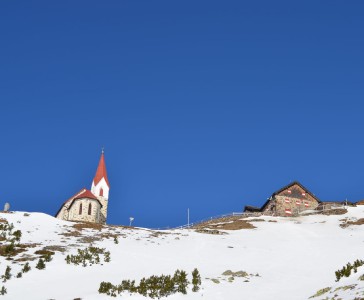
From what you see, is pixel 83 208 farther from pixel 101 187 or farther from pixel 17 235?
pixel 17 235

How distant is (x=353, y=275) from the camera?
19.8 meters

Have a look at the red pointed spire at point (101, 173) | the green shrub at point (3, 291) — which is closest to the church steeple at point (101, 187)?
the red pointed spire at point (101, 173)

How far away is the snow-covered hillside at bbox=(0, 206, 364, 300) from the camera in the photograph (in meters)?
23.8

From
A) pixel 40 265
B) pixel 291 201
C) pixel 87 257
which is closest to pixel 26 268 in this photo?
pixel 40 265

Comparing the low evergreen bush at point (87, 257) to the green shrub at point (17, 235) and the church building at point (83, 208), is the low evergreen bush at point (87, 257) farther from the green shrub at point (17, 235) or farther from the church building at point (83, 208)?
the church building at point (83, 208)

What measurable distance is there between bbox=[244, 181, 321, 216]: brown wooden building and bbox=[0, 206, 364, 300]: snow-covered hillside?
18723 millimetres

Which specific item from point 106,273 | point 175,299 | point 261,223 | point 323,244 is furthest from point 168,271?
point 261,223

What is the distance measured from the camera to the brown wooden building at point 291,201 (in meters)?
74.8

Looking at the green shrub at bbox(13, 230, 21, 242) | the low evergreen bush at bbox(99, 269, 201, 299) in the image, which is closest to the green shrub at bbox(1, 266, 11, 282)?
the low evergreen bush at bbox(99, 269, 201, 299)

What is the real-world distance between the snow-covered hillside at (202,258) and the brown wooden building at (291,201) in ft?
61.4

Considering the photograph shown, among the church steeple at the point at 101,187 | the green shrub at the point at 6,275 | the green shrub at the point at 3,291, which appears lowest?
the green shrub at the point at 3,291

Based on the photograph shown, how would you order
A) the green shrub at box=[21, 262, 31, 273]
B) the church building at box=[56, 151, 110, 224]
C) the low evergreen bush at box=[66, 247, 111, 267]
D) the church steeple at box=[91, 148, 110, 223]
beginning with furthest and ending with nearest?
the church steeple at box=[91, 148, 110, 223], the church building at box=[56, 151, 110, 224], the low evergreen bush at box=[66, 247, 111, 267], the green shrub at box=[21, 262, 31, 273]

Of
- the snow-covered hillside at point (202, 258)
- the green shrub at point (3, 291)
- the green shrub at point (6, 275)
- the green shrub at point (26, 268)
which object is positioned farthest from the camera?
the green shrub at point (26, 268)

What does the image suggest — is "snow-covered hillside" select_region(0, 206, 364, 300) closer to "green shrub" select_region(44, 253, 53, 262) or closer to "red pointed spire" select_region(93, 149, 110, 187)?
"green shrub" select_region(44, 253, 53, 262)
